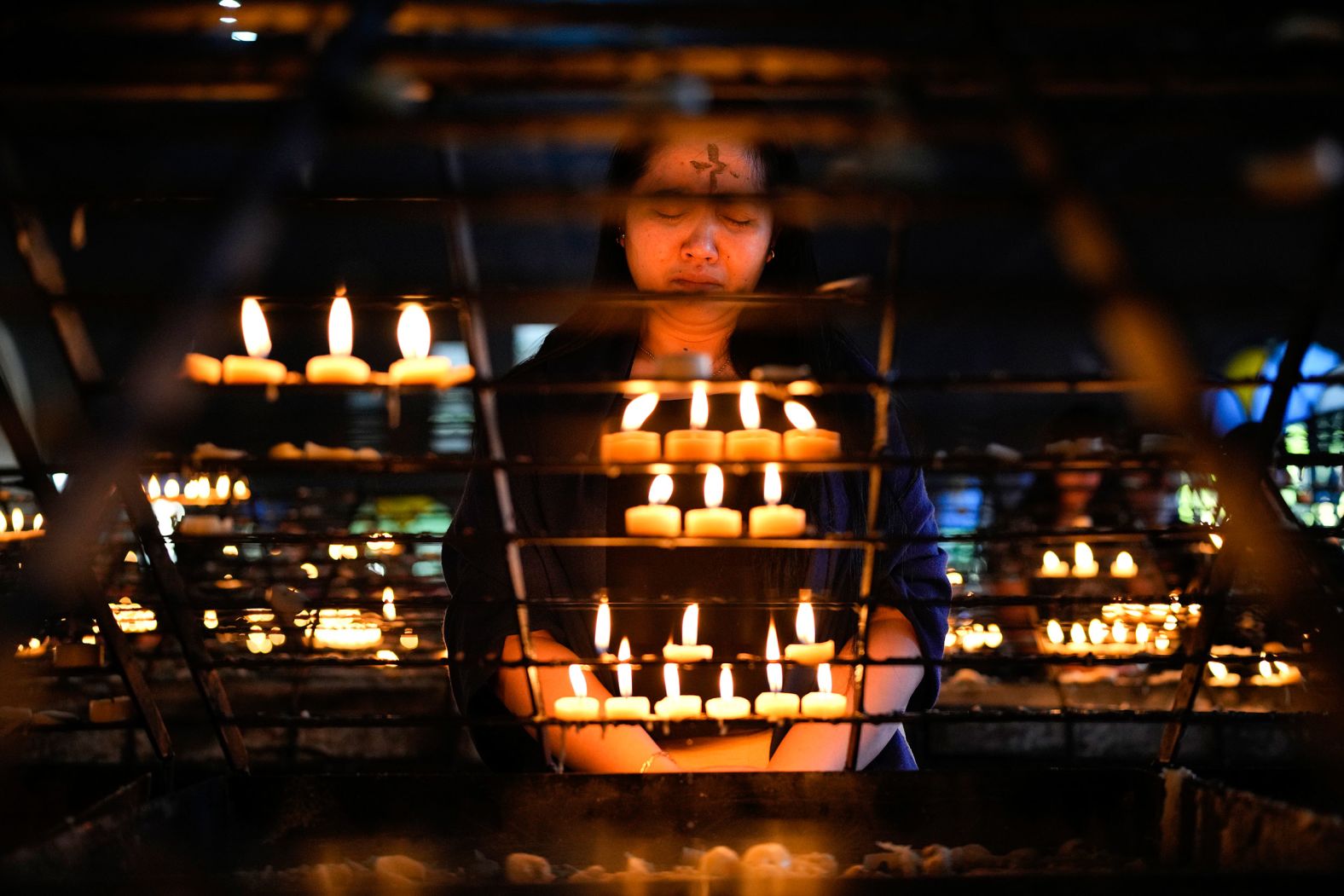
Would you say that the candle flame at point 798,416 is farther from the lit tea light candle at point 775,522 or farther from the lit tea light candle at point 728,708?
the lit tea light candle at point 728,708

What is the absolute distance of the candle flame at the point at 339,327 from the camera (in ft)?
3.73

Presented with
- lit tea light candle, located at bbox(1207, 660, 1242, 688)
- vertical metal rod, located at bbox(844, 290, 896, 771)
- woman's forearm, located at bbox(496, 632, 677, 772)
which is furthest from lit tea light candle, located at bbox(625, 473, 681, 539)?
lit tea light candle, located at bbox(1207, 660, 1242, 688)

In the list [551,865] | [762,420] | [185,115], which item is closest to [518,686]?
[551,865]

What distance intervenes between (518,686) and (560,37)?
507cm

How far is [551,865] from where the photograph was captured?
1.33 m

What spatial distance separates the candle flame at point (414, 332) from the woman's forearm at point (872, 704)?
2.57 ft

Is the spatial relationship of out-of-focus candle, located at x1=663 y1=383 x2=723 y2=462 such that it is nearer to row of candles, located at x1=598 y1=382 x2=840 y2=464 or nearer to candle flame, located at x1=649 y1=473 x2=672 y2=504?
row of candles, located at x1=598 y1=382 x2=840 y2=464

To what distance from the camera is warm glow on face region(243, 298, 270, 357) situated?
1176mm

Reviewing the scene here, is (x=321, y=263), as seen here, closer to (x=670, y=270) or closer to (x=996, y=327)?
(x=996, y=327)

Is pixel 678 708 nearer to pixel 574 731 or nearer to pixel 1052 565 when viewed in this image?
pixel 574 731

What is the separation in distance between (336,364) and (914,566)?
1.00 m

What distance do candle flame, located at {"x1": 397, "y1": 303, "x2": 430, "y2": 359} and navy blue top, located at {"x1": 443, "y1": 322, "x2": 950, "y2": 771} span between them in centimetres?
43

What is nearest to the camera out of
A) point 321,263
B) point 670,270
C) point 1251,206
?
point 1251,206

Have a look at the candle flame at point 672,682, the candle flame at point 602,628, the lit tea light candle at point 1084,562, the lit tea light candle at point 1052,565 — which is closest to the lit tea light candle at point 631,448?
the candle flame at point 602,628
